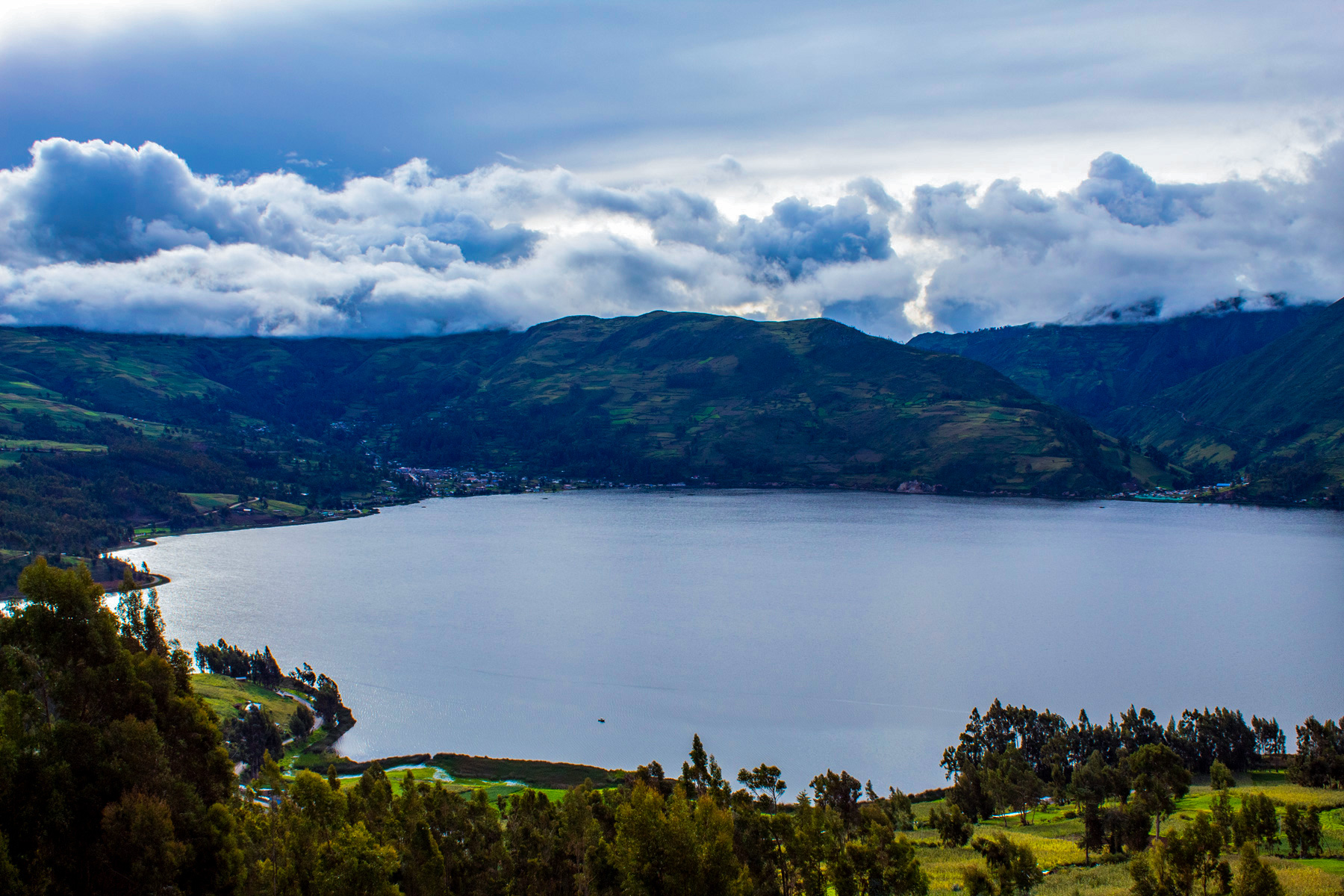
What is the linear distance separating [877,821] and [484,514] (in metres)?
154

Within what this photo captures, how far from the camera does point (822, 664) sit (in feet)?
225

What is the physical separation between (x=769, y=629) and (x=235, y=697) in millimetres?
41087

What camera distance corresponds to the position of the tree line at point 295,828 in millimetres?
17844

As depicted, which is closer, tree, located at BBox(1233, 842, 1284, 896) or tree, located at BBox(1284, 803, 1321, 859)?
tree, located at BBox(1233, 842, 1284, 896)

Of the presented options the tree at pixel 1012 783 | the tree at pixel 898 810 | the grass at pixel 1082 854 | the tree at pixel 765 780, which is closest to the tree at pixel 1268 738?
the grass at pixel 1082 854

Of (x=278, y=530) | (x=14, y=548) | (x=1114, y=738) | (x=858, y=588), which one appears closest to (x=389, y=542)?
(x=278, y=530)

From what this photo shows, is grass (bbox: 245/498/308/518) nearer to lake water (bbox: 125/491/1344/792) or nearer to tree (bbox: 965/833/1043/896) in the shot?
lake water (bbox: 125/491/1344/792)

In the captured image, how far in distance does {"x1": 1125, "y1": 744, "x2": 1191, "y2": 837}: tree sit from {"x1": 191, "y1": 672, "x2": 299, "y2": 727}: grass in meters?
47.1

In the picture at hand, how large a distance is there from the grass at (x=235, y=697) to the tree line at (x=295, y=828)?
101ft

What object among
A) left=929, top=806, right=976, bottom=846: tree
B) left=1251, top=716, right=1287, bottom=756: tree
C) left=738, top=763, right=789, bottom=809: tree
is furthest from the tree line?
left=1251, top=716, right=1287, bottom=756: tree

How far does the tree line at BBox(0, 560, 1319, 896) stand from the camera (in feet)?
58.5

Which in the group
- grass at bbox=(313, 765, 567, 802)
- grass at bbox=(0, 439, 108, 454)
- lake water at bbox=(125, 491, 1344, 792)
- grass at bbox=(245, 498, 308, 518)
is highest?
grass at bbox=(0, 439, 108, 454)

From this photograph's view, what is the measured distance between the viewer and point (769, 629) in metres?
79.8

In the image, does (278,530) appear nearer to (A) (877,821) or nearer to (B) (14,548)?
(B) (14,548)
